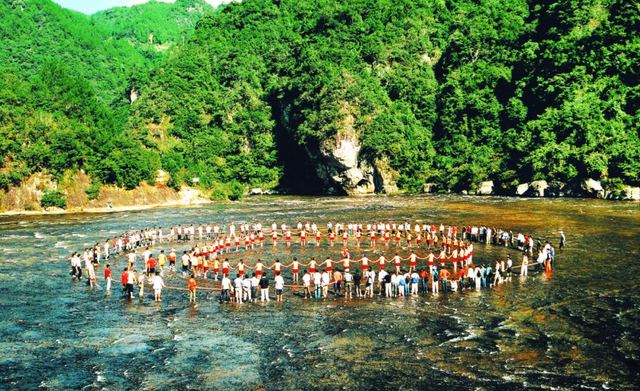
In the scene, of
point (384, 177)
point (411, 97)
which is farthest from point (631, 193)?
point (411, 97)

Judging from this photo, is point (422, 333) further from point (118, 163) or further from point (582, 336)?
point (118, 163)

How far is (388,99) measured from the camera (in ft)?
408

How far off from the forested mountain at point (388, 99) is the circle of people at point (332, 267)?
151 feet

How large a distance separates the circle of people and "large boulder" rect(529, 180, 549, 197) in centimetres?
4203

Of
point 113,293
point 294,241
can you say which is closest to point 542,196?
point 294,241

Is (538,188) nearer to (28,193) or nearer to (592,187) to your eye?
(592,187)

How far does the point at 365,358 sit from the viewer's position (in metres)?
19.5

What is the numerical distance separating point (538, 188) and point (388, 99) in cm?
4876

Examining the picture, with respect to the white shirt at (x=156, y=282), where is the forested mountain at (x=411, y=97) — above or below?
above

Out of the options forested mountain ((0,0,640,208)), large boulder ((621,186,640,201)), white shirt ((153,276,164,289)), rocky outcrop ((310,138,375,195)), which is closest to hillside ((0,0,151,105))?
forested mountain ((0,0,640,208))

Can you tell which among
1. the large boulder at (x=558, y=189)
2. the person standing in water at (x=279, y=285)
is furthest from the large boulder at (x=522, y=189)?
the person standing in water at (x=279, y=285)

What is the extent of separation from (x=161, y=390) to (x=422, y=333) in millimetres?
10830

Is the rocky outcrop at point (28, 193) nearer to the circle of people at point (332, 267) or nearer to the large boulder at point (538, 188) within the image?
the circle of people at point (332, 267)

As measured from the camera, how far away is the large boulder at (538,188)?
281ft
